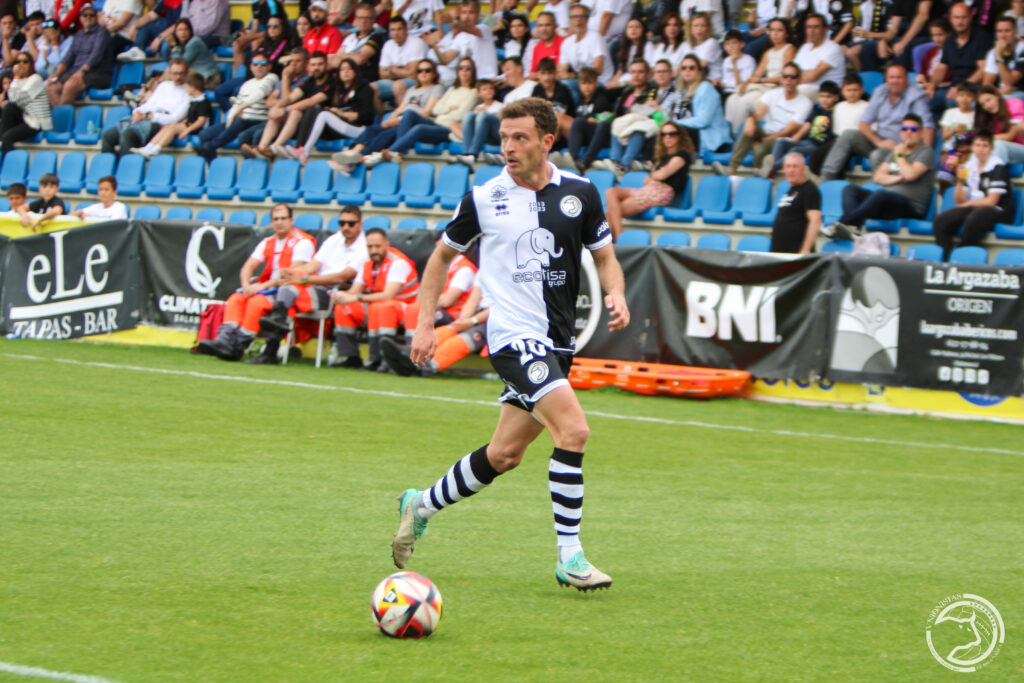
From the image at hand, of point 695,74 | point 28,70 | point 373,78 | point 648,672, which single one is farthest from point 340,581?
point 28,70

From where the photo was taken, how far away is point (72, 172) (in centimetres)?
2389

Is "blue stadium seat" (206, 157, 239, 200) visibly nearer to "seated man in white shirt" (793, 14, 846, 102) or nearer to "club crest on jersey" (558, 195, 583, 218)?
"seated man in white shirt" (793, 14, 846, 102)

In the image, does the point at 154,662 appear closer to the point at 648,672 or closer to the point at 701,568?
the point at 648,672

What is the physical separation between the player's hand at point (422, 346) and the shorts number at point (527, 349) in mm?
401

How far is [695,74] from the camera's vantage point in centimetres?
1795

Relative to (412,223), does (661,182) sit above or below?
above

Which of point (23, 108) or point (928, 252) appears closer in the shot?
point (928, 252)

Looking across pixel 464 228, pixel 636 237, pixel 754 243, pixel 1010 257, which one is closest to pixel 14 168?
pixel 636 237

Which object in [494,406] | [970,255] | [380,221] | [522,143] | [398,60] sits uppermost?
[398,60]

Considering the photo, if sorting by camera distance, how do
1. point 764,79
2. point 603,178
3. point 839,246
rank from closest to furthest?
Answer: point 839,246 → point 603,178 → point 764,79

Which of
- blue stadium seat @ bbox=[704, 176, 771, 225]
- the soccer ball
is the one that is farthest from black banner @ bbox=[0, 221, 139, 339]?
the soccer ball

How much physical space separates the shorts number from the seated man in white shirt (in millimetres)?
13100

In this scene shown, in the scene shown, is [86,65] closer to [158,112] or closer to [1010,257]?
[158,112]

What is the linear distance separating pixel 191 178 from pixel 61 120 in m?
5.10
